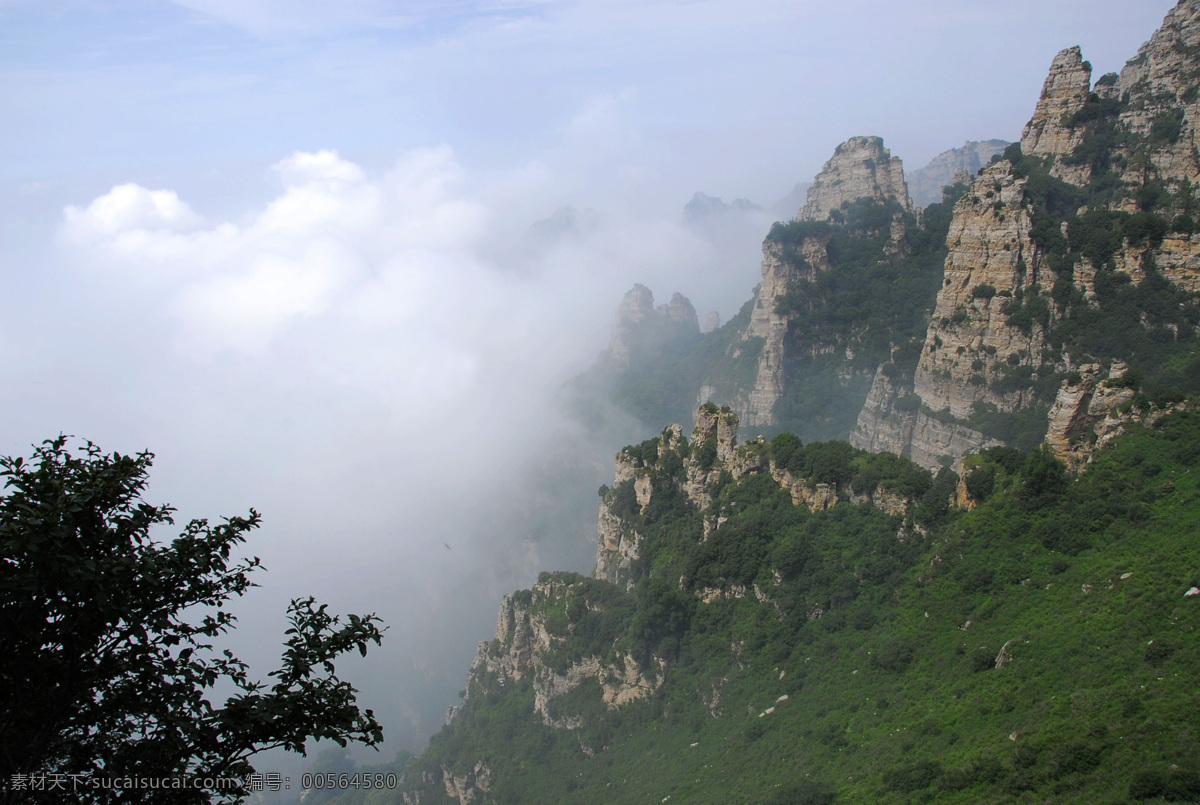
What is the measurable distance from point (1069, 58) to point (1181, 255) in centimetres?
2577

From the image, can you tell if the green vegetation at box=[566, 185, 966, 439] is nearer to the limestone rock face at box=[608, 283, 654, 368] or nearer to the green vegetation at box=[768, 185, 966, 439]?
the green vegetation at box=[768, 185, 966, 439]

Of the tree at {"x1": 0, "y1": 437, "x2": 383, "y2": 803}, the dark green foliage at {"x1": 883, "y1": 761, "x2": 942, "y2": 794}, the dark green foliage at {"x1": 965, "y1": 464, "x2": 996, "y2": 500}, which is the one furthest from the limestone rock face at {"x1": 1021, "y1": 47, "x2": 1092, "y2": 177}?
the tree at {"x1": 0, "y1": 437, "x2": 383, "y2": 803}

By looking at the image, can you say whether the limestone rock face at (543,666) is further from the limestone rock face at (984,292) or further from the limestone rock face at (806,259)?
the limestone rock face at (806,259)

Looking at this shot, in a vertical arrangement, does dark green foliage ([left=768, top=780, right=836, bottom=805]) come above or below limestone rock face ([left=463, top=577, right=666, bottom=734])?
below

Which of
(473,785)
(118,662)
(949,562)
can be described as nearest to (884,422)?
(949,562)

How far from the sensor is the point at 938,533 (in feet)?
118

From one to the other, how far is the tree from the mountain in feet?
A: 51.7

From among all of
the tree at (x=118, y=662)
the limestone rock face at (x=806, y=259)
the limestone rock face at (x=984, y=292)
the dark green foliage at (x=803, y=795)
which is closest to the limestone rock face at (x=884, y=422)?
the limestone rock face at (x=984, y=292)

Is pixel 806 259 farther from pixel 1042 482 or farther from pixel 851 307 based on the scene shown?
pixel 1042 482

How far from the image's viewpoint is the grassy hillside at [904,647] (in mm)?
19891

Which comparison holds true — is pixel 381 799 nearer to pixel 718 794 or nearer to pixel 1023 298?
pixel 718 794

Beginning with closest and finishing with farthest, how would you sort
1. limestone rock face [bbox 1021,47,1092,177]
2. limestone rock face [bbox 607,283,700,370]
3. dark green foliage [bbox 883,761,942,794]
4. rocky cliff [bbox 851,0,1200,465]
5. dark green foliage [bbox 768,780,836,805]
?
dark green foliage [bbox 883,761,942,794], dark green foliage [bbox 768,780,836,805], rocky cliff [bbox 851,0,1200,465], limestone rock face [bbox 1021,47,1092,177], limestone rock face [bbox 607,283,700,370]

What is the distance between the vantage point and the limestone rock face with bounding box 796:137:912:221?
108688 mm

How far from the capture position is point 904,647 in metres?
31.2
